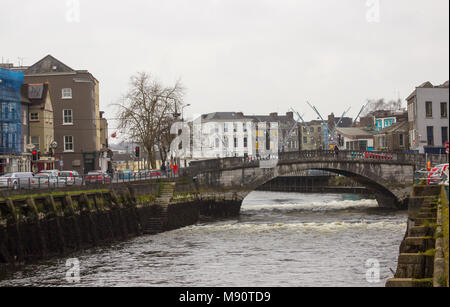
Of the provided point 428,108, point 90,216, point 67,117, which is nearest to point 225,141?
point 67,117

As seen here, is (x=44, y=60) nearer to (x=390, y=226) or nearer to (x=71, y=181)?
(x=71, y=181)

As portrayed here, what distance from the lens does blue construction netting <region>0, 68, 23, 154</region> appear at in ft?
223

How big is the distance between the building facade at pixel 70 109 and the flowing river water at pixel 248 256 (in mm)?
28749

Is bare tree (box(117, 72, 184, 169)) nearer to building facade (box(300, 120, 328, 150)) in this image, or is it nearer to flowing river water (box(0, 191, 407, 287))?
Result: flowing river water (box(0, 191, 407, 287))

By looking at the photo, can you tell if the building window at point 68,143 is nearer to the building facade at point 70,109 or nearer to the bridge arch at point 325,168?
the building facade at point 70,109

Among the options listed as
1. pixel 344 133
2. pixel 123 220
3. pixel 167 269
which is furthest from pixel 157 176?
pixel 344 133

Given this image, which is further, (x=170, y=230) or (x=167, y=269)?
(x=170, y=230)

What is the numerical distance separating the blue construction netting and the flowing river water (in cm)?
2053

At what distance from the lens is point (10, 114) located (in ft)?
229

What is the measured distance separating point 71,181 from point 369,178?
110 ft

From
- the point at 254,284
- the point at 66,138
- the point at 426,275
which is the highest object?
the point at 66,138

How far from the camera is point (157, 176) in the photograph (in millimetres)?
65062

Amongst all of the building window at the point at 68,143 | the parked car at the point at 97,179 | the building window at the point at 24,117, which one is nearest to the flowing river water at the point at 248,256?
the parked car at the point at 97,179
